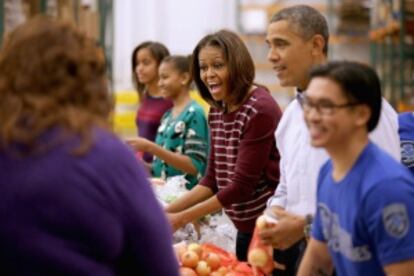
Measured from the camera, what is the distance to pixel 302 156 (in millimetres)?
2850

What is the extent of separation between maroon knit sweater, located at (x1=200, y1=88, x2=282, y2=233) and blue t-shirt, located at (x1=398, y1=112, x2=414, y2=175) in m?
0.52

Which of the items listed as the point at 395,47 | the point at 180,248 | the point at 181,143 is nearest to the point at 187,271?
the point at 180,248

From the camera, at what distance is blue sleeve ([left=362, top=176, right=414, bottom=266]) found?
2.14 metres

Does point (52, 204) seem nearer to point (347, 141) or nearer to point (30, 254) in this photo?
point (30, 254)

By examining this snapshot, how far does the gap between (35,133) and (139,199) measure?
0.86 feet

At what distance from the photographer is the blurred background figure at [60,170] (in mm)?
1751

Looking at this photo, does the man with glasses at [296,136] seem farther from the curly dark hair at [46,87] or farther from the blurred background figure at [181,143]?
the blurred background figure at [181,143]

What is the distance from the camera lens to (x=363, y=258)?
2.23m

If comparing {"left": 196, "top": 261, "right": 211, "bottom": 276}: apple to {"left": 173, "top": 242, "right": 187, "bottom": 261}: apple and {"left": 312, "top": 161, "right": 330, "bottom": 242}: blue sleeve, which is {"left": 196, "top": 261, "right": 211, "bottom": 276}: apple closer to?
{"left": 173, "top": 242, "right": 187, "bottom": 261}: apple

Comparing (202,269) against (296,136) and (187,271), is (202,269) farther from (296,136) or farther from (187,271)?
(296,136)

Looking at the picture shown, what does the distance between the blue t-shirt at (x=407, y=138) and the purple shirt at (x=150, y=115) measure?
2091 millimetres

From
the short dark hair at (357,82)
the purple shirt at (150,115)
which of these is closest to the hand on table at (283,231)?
the short dark hair at (357,82)

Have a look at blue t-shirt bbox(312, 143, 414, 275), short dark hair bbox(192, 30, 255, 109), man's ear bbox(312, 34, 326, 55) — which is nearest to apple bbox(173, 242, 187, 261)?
short dark hair bbox(192, 30, 255, 109)

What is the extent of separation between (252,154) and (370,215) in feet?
4.22
